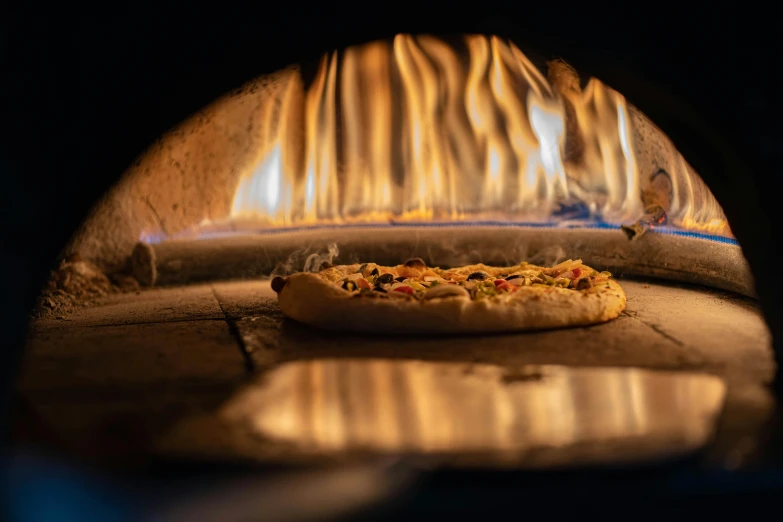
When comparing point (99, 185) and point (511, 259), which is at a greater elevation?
point (99, 185)

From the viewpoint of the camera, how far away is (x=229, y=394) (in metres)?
2.09

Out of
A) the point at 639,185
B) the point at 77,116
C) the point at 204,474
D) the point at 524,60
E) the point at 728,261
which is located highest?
the point at 524,60

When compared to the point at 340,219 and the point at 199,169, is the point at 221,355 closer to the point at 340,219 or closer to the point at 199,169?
the point at 199,169

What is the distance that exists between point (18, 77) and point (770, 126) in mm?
2268

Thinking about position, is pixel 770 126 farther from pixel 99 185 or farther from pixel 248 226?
pixel 248 226

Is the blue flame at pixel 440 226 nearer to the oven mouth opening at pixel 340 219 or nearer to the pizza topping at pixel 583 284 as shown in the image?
the oven mouth opening at pixel 340 219

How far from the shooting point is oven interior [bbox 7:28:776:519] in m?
1.75

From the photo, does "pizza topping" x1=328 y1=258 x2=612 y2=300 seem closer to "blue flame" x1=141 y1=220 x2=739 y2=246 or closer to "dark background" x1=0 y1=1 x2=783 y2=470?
"blue flame" x1=141 y1=220 x2=739 y2=246

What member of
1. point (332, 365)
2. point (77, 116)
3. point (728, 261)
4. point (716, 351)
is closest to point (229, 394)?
point (332, 365)

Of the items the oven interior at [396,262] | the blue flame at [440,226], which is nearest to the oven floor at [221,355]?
the oven interior at [396,262]

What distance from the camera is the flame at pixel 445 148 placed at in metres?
3.62

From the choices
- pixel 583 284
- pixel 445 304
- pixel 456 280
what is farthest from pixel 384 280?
pixel 583 284

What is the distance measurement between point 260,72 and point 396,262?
1776 millimetres

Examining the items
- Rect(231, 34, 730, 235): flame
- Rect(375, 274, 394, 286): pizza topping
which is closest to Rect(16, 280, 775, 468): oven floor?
Rect(375, 274, 394, 286): pizza topping
